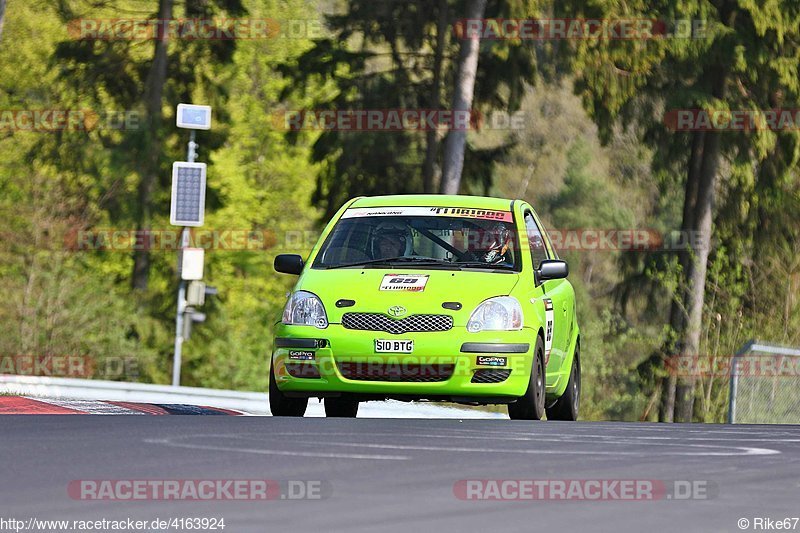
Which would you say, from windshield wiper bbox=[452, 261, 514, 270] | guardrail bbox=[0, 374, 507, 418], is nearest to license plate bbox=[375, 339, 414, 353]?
windshield wiper bbox=[452, 261, 514, 270]

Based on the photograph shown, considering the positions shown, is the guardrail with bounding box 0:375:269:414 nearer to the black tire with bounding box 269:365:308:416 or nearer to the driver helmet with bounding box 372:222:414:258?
the black tire with bounding box 269:365:308:416

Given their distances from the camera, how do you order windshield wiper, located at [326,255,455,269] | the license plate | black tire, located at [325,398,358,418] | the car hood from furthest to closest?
1. black tire, located at [325,398,358,418]
2. windshield wiper, located at [326,255,455,269]
3. the car hood
4. the license plate

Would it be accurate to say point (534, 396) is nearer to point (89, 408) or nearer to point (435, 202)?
point (435, 202)

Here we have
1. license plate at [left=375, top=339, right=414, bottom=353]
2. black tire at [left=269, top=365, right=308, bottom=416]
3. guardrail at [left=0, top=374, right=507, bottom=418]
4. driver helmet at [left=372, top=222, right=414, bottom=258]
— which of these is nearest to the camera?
license plate at [left=375, top=339, right=414, bottom=353]

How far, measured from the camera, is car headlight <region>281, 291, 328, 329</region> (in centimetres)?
1217

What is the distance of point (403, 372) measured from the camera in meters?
11.9

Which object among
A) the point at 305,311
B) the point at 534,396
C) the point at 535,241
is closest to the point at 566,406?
the point at 535,241

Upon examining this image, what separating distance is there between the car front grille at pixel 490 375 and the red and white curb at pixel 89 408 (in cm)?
263

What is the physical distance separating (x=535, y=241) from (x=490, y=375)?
7.49 feet

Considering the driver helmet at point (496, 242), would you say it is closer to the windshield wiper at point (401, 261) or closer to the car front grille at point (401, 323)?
the windshield wiper at point (401, 261)

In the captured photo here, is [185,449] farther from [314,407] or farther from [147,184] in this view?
[147,184]

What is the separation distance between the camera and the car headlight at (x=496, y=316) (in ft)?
39.7

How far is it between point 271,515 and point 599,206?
79408mm

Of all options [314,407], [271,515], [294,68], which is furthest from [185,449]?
[294,68]
